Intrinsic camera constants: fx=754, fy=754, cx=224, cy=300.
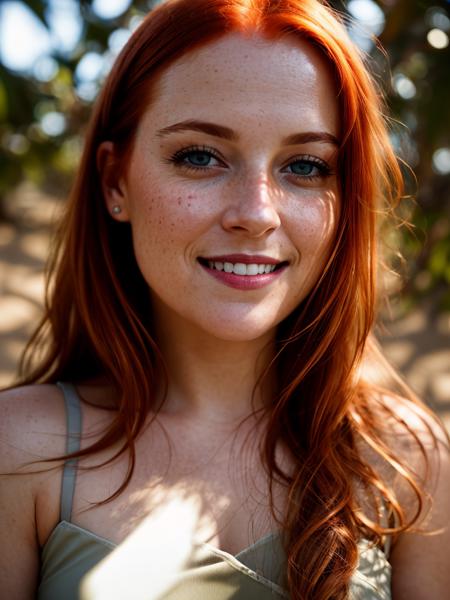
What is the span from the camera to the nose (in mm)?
1443

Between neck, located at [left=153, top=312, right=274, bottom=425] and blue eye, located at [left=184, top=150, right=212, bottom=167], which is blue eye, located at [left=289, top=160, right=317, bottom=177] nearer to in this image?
blue eye, located at [left=184, top=150, right=212, bottom=167]

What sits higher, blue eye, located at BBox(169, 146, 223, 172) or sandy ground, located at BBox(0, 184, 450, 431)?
blue eye, located at BBox(169, 146, 223, 172)

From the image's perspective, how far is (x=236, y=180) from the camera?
1497mm

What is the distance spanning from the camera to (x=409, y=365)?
11.9 ft

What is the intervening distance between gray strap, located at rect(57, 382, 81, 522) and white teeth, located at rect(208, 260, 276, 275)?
445 millimetres

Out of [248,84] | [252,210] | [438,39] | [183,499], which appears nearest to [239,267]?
[252,210]

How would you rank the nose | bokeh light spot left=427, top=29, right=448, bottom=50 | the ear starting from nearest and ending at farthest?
the nose
the ear
bokeh light spot left=427, top=29, right=448, bottom=50

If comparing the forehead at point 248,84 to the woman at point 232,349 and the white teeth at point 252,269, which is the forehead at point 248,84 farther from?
the white teeth at point 252,269

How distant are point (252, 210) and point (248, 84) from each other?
25 centimetres

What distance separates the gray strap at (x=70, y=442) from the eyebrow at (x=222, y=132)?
0.61 m

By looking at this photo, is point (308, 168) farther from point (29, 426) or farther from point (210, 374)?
point (29, 426)

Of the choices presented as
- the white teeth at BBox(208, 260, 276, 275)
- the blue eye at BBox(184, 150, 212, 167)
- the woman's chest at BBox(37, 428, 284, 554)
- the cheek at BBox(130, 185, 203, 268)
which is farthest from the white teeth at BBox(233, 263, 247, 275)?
the woman's chest at BBox(37, 428, 284, 554)

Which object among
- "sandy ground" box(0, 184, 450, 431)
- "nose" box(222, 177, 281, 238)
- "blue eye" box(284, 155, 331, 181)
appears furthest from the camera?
"sandy ground" box(0, 184, 450, 431)

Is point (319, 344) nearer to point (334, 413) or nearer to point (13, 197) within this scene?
point (334, 413)
